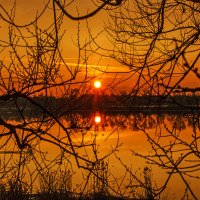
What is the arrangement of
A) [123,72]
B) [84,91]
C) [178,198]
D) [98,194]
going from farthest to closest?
1. [178,198]
2. [98,194]
3. [84,91]
4. [123,72]

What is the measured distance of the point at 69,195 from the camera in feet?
39.3

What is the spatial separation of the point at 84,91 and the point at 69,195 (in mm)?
6736

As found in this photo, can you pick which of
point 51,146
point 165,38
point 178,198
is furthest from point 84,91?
point 51,146

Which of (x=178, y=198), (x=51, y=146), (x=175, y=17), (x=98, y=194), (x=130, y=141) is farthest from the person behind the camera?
(x=130, y=141)

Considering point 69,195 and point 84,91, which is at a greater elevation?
point 84,91

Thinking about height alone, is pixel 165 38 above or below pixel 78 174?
above

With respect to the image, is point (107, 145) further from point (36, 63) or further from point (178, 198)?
point (36, 63)

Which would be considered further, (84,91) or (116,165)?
(116,165)

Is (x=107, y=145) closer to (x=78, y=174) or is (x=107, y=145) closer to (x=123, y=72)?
(x=78, y=174)

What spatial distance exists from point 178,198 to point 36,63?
31.6ft

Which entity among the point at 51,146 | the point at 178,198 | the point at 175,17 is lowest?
the point at 178,198

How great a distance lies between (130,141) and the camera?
2462 cm

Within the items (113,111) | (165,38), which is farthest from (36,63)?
(165,38)

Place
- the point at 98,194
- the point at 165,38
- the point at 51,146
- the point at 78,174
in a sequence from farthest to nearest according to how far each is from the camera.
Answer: the point at 51,146
the point at 78,174
the point at 98,194
the point at 165,38
